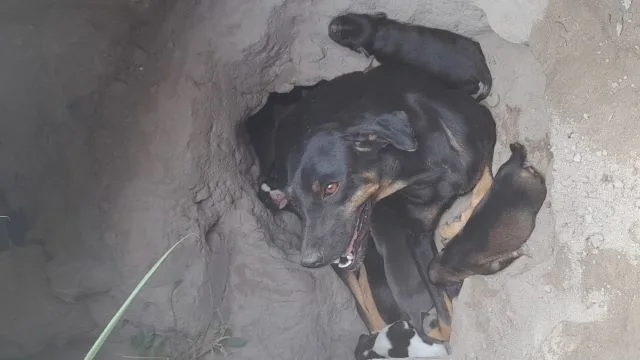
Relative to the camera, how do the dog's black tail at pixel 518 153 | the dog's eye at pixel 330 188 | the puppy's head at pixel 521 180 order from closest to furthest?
the puppy's head at pixel 521 180 < the dog's black tail at pixel 518 153 < the dog's eye at pixel 330 188

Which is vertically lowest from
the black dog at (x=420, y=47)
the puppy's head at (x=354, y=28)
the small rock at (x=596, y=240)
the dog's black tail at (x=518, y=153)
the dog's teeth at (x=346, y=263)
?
the dog's teeth at (x=346, y=263)

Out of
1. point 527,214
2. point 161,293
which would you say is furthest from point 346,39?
point 161,293

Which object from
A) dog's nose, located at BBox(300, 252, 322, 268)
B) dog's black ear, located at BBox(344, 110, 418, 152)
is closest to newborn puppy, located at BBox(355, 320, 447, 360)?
dog's nose, located at BBox(300, 252, 322, 268)

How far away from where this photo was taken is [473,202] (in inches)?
139

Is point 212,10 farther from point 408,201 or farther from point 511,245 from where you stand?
point 511,245

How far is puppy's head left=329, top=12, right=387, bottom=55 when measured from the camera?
3504mm

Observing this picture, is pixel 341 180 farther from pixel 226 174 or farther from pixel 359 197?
pixel 226 174

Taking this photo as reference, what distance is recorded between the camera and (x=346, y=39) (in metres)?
3.54

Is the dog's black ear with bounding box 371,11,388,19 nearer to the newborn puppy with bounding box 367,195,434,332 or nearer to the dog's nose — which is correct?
the newborn puppy with bounding box 367,195,434,332

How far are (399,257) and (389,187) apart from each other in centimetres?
49

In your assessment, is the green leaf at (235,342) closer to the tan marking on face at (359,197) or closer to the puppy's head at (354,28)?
the tan marking on face at (359,197)

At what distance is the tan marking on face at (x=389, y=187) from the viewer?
135 inches

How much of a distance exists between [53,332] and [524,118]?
213 cm

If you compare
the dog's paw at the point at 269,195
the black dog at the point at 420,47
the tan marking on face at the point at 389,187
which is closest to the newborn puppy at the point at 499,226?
the tan marking on face at the point at 389,187
